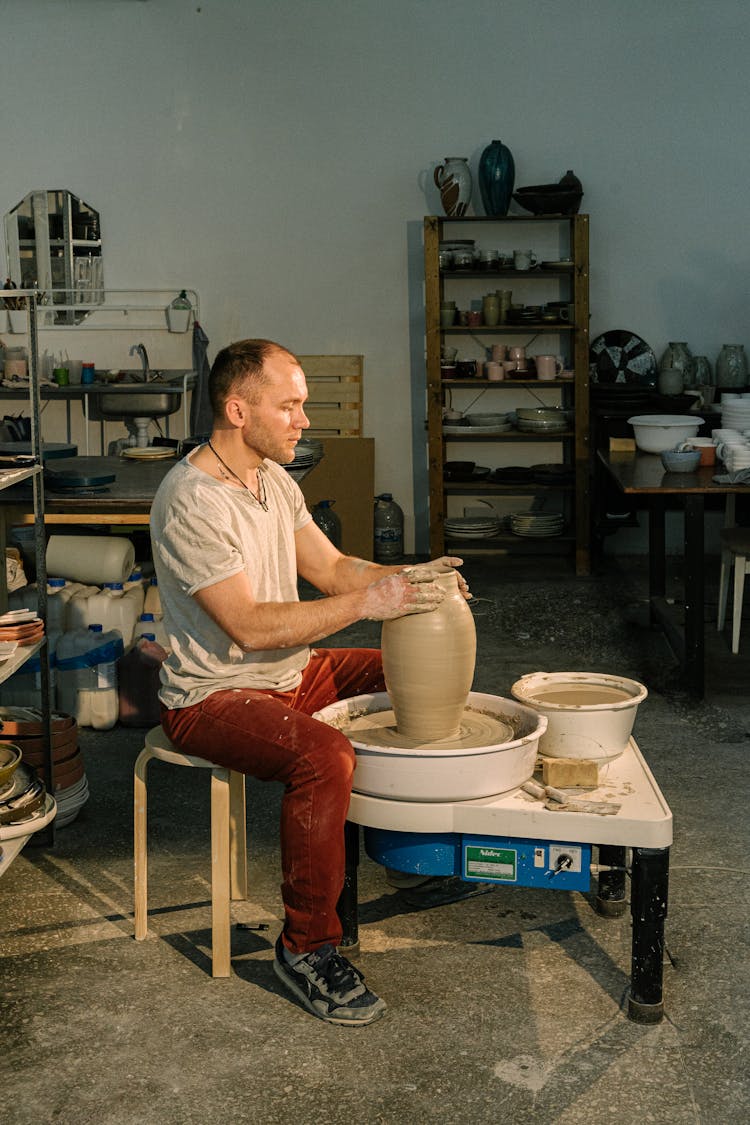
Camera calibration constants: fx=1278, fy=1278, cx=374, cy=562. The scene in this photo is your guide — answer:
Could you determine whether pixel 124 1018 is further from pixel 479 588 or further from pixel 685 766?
pixel 479 588

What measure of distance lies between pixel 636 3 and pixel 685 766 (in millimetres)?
5096

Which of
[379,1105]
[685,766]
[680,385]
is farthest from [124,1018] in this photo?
[680,385]

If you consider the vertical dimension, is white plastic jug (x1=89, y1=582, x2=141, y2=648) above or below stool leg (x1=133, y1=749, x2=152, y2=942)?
above

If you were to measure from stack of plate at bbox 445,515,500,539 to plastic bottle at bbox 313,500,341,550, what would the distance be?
681 mm

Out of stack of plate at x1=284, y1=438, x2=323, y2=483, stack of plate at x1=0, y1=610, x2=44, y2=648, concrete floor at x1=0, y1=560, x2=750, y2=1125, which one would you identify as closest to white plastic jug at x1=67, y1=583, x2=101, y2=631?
stack of plate at x1=284, y1=438, x2=323, y2=483

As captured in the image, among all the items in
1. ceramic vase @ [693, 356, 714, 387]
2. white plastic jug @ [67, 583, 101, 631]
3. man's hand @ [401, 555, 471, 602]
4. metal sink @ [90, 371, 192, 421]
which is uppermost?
ceramic vase @ [693, 356, 714, 387]

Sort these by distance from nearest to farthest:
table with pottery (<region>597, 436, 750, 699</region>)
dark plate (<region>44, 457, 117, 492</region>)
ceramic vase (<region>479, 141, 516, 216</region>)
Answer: dark plate (<region>44, 457, 117, 492</region>) → table with pottery (<region>597, 436, 750, 699</region>) → ceramic vase (<region>479, 141, 516, 216</region>)

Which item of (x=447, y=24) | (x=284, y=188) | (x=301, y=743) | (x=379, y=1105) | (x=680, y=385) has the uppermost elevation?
(x=447, y=24)

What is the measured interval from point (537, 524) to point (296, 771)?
4943 millimetres

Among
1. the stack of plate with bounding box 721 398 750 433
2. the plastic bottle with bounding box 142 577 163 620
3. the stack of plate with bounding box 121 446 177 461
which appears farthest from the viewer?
the stack of plate with bounding box 721 398 750 433

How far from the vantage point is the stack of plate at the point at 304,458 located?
4.94 metres

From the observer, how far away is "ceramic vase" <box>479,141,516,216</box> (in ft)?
23.5

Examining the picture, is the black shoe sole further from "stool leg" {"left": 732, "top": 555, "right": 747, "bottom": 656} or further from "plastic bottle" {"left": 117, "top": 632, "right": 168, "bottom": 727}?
"stool leg" {"left": 732, "top": 555, "right": 747, "bottom": 656}

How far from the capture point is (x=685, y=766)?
4070 millimetres
